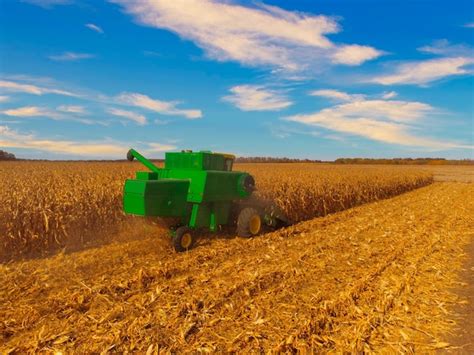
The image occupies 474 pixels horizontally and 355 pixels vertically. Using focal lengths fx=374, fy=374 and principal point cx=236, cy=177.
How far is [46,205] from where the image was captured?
8281mm

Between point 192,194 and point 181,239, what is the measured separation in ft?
3.07

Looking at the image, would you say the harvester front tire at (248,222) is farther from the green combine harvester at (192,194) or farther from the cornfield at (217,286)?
the cornfield at (217,286)

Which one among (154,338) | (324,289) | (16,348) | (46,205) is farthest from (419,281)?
(46,205)

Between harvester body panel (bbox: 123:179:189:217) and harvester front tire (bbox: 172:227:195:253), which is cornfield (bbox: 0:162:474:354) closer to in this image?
harvester front tire (bbox: 172:227:195:253)

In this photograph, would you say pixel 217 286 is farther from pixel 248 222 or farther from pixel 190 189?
pixel 248 222

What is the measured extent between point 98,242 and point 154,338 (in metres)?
5.33

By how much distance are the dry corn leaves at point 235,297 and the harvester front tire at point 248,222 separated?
214 millimetres

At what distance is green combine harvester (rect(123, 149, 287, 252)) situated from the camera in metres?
7.07

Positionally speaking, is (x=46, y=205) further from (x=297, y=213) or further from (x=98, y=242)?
(x=297, y=213)

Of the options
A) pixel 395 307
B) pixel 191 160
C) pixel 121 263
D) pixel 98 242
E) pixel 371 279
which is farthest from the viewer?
pixel 98 242

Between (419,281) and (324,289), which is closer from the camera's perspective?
(324,289)

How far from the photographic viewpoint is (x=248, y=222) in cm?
878

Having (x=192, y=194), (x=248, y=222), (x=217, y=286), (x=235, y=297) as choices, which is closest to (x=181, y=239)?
(x=192, y=194)

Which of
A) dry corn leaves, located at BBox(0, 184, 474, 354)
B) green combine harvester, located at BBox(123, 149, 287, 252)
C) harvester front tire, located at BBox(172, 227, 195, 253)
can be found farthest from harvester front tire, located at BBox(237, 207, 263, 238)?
harvester front tire, located at BBox(172, 227, 195, 253)
